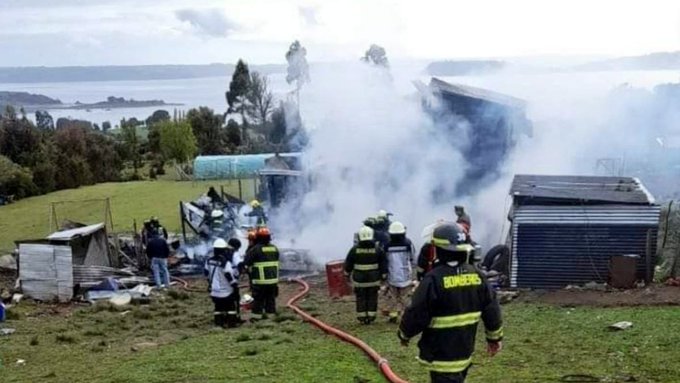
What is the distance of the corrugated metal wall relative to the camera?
15.2 meters

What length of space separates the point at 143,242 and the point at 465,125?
9.88 metres

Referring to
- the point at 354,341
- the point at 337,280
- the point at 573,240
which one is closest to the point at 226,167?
the point at 337,280

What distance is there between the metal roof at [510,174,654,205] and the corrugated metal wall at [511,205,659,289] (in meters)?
0.47

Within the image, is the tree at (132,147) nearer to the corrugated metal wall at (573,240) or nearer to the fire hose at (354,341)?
the fire hose at (354,341)

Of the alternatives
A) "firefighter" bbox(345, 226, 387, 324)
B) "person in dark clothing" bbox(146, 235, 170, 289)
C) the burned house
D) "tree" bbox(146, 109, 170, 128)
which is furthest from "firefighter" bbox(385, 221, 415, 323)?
"tree" bbox(146, 109, 170, 128)

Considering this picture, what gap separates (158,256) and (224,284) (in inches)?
253

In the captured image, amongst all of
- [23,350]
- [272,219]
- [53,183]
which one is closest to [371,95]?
[272,219]

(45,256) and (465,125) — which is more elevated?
(465,125)

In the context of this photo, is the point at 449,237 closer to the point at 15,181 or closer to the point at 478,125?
the point at 478,125

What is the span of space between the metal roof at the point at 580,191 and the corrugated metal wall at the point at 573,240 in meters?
0.47

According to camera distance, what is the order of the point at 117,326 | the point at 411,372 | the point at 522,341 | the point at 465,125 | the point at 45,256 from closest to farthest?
the point at 411,372
the point at 522,341
the point at 117,326
the point at 45,256
the point at 465,125

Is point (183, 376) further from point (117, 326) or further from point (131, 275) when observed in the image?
point (131, 275)

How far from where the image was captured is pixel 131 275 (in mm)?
21000

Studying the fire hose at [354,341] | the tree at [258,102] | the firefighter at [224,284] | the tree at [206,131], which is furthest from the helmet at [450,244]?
the tree at [258,102]
